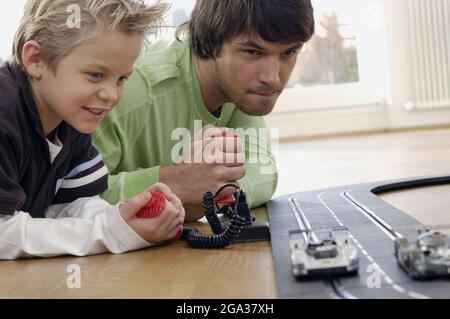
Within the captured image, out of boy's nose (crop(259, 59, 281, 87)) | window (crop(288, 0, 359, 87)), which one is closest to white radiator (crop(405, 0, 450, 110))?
window (crop(288, 0, 359, 87))

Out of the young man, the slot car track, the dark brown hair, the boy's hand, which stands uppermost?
the dark brown hair

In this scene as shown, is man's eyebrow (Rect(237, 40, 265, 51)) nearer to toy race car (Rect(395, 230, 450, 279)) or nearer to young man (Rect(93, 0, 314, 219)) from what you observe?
young man (Rect(93, 0, 314, 219))

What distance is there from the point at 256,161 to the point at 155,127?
0.26 meters

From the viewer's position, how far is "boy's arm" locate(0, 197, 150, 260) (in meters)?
1.30

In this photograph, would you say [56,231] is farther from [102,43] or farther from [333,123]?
[333,123]

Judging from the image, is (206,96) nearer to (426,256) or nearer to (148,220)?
(148,220)

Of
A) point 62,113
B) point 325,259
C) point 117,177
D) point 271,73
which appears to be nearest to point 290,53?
point 271,73

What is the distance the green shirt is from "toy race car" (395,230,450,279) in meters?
0.82

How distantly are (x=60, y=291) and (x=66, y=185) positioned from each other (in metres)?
0.54

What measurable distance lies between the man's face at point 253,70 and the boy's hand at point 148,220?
53cm

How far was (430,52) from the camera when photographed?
526cm

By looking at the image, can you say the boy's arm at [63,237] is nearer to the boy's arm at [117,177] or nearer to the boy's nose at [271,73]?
the boy's arm at [117,177]

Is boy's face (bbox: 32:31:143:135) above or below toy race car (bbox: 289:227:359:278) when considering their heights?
above
